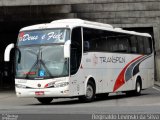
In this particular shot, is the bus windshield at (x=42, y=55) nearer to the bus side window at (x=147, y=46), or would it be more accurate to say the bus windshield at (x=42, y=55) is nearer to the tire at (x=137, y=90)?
the tire at (x=137, y=90)

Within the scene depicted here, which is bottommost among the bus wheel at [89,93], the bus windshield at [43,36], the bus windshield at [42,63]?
the bus wheel at [89,93]

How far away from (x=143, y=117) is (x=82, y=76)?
14329mm

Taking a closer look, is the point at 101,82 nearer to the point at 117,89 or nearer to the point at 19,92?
the point at 117,89

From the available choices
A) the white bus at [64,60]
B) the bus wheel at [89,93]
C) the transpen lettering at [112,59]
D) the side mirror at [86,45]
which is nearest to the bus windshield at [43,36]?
the white bus at [64,60]

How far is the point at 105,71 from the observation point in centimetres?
2103

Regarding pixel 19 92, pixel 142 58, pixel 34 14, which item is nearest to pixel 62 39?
pixel 19 92

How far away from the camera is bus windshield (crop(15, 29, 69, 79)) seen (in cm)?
1795

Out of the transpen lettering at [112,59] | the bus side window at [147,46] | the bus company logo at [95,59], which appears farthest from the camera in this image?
the bus side window at [147,46]

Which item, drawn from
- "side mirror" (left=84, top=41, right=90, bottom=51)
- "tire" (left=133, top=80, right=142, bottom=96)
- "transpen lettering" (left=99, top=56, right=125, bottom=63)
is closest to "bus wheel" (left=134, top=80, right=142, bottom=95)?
"tire" (left=133, top=80, right=142, bottom=96)

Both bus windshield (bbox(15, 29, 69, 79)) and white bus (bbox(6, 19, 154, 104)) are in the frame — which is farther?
bus windshield (bbox(15, 29, 69, 79))

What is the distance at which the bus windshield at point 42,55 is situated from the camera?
17953mm

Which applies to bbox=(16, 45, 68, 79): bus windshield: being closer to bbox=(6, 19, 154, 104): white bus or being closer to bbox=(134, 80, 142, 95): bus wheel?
bbox=(6, 19, 154, 104): white bus

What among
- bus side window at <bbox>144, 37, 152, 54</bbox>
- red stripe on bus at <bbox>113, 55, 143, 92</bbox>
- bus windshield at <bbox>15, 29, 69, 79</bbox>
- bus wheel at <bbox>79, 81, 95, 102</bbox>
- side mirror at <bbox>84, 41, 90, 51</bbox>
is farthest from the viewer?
bus side window at <bbox>144, 37, 152, 54</bbox>

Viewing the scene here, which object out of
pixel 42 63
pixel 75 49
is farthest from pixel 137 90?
pixel 42 63
